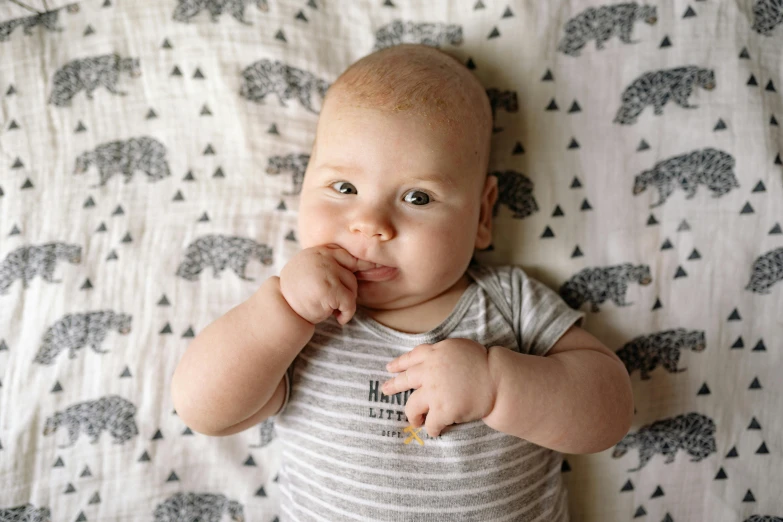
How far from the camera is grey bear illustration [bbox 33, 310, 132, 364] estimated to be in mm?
1286

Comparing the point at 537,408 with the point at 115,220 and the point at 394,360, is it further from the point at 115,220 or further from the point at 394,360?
the point at 115,220

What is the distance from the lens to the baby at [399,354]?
1006 mm

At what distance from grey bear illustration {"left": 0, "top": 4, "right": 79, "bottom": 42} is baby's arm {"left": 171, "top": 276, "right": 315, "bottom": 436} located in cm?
90

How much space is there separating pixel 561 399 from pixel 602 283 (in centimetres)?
40

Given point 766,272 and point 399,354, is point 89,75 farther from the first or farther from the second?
point 766,272

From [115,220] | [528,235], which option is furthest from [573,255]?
[115,220]

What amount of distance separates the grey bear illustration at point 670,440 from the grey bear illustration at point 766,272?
0.32m

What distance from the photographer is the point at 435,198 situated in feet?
3.51

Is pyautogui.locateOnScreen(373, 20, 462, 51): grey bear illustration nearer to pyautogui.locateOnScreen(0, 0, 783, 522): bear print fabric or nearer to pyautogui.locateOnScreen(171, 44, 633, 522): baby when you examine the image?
pyautogui.locateOnScreen(0, 0, 783, 522): bear print fabric

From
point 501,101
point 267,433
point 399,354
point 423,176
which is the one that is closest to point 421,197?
point 423,176

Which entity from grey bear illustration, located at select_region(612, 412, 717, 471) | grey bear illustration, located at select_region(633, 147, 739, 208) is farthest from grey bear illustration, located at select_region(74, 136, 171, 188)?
grey bear illustration, located at select_region(612, 412, 717, 471)

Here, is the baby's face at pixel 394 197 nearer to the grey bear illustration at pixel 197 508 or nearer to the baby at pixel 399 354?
the baby at pixel 399 354

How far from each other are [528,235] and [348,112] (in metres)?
0.53

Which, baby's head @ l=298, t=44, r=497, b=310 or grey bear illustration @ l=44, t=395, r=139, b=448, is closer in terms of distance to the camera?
baby's head @ l=298, t=44, r=497, b=310
